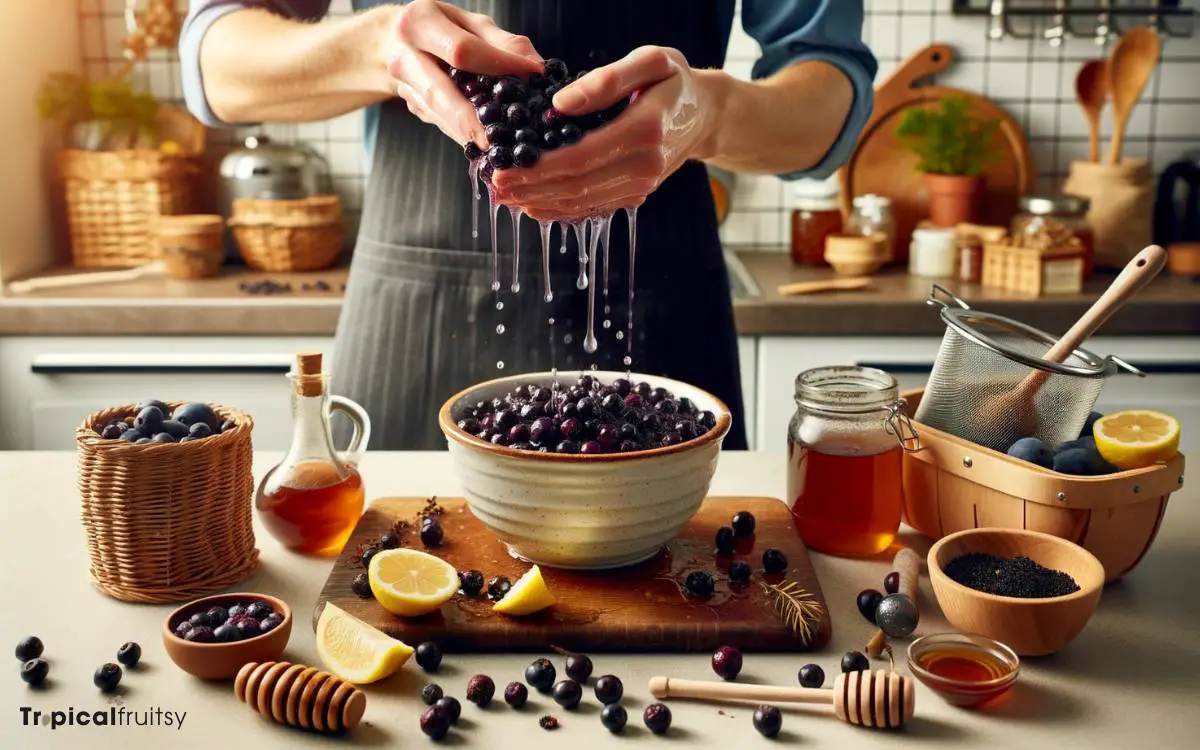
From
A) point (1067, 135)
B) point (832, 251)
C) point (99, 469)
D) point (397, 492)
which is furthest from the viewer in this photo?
point (1067, 135)

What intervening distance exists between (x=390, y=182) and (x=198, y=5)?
1.25 feet

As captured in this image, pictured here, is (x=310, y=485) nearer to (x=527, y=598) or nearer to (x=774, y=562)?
(x=527, y=598)

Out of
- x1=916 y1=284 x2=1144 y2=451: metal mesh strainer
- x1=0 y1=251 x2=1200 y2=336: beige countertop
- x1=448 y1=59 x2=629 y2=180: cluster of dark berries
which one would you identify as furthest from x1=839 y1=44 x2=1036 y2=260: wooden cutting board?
x1=448 y1=59 x2=629 y2=180: cluster of dark berries

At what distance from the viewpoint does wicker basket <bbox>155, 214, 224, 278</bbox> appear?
2.91m

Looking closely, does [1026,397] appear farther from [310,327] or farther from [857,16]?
[310,327]

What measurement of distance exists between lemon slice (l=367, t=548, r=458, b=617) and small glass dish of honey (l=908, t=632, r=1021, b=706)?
43cm

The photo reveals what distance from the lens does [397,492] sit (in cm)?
155

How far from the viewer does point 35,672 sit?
1068 mm

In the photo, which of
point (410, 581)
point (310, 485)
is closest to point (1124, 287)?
point (410, 581)

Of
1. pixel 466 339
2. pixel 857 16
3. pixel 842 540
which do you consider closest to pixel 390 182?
pixel 466 339

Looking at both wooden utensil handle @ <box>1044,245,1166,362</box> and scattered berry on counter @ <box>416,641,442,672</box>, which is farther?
wooden utensil handle @ <box>1044,245,1166,362</box>

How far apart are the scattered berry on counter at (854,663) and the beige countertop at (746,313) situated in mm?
1598

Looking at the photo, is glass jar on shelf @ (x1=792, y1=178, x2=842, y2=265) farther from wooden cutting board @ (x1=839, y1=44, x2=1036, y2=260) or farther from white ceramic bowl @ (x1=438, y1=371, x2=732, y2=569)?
white ceramic bowl @ (x1=438, y1=371, x2=732, y2=569)

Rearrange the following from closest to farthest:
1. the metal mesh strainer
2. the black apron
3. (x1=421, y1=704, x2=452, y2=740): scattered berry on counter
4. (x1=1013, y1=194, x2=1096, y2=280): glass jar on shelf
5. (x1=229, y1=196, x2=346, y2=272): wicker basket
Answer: (x1=421, y1=704, x2=452, y2=740): scattered berry on counter, the metal mesh strainer, the black apron, (x1=1013, y1=194, x2=1096, y2=280): glass jar on shelf, (x1=229, y1=196, x2=346, y2=272): wicker basket
